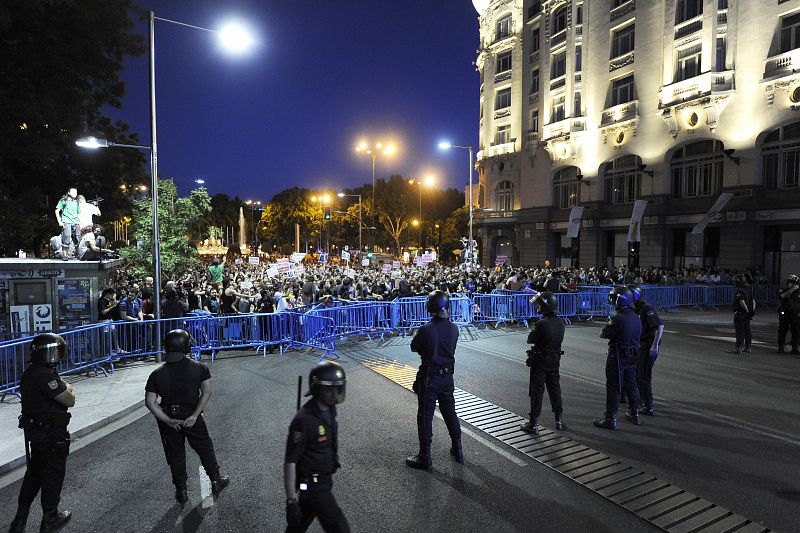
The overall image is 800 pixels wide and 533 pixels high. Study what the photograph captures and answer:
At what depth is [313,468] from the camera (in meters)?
3.27

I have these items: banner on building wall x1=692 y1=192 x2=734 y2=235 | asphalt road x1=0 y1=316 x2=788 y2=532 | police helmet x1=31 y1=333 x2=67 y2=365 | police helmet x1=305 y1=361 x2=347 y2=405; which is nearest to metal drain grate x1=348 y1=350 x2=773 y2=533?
asphalt road x1=0 y1=316 x2=788 y2=532

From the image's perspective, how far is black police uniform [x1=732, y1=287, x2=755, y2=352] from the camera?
1156cm

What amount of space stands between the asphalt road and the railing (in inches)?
99.4

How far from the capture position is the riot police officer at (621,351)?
664cm

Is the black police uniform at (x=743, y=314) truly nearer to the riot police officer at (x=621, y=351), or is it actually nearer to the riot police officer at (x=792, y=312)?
the riot police officer at (x=792, y=312)

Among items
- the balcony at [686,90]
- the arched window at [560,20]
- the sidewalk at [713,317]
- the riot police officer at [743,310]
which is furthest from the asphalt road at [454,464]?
the arched window at [560,20]

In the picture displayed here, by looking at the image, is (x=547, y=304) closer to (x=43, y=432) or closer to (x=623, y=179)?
(x=43, y=432)

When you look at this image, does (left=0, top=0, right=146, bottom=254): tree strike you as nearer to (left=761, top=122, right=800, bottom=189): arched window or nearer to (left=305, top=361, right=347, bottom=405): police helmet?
(left=305, top=361, right=347, bottom=405): police helmet

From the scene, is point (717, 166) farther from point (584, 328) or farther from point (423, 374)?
point (423, 374)

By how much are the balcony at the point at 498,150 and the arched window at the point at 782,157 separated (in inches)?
766

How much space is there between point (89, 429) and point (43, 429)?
316 cm

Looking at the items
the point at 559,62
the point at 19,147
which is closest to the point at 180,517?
the point at 19,147

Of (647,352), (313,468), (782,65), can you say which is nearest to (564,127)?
(782,65)

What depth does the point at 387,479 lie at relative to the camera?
5.32 metres
